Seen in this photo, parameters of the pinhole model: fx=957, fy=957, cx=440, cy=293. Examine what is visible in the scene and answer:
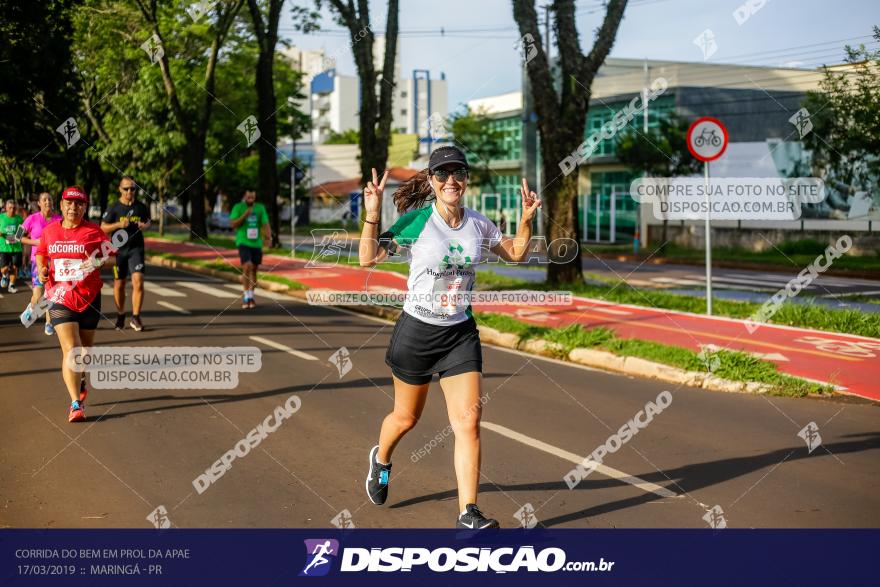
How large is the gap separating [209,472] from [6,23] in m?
18.7

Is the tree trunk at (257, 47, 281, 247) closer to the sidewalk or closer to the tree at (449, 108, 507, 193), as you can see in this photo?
the sidewalk

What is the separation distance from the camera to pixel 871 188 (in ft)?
101

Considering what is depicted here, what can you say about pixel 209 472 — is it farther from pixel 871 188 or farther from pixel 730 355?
pixel 871 188

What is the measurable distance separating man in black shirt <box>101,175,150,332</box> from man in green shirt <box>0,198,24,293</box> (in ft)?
21.5

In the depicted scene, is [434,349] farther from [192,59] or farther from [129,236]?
[192,59]

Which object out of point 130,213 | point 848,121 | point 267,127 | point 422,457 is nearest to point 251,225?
point 130,213

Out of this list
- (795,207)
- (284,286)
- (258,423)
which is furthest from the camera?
(795,207)

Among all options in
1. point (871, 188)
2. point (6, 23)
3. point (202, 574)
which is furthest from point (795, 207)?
point (202, 574)

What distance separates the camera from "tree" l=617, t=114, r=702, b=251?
115 feet

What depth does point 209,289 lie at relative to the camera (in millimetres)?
20625

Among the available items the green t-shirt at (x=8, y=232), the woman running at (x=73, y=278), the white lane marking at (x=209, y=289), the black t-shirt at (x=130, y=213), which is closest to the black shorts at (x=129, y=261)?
the black t-shirt at (x=130, y=213)

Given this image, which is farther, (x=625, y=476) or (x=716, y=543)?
(x=625, y=476)

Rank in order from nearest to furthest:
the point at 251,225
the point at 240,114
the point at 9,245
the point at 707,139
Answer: the point at 707,139 → the point at 251,225 → the point at 9,245 → the point at 240,114

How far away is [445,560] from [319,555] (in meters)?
0.63
